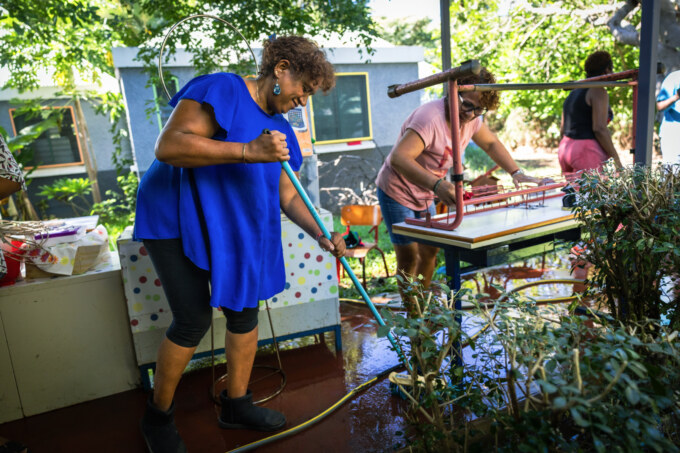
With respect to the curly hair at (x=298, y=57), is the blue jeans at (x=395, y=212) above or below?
below

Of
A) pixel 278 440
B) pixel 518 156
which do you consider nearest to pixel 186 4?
pixel 278 440

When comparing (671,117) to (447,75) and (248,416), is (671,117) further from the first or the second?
(248,416)

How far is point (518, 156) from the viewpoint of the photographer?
627 inches

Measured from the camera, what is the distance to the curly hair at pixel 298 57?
1.93 m

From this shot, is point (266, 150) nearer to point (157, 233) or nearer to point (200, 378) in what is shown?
point (157, 233)

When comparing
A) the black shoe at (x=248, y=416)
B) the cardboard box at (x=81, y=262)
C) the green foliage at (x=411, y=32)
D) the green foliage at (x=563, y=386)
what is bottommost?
the black shoe at (x=248, y=416)

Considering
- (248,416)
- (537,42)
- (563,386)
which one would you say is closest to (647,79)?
(563,386)

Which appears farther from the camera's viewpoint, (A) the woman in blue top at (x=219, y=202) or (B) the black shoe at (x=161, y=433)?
(B) the black shoe at (x=161, y=433)

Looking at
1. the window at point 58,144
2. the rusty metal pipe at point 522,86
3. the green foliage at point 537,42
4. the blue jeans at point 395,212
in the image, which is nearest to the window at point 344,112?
the green foliage at point 537,42

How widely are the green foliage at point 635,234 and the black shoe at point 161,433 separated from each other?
1.97m

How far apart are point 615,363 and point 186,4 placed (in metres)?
4.62

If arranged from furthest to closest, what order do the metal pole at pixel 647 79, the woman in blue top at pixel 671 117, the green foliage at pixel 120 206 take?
the green foliage at pixel 120 206
the woman in blue top at pixel 671 117
the metal pole at pixel 647 79

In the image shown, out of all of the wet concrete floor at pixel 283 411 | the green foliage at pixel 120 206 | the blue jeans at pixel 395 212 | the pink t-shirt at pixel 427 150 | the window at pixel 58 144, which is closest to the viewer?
the wet concrete floor at pixel 283 411

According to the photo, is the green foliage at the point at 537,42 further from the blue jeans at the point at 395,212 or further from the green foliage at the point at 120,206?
the green foliage at the point at 120,206
